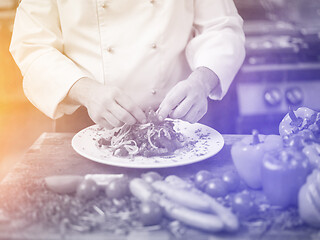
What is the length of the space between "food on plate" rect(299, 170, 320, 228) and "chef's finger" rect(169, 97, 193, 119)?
50 centimetres

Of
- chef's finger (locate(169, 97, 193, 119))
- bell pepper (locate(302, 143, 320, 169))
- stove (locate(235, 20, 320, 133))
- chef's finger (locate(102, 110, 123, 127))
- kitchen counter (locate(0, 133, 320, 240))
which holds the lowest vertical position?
stove (locate(235, 20, 320, 133))

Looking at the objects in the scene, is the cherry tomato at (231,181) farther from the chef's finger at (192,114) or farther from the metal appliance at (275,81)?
the metal appliance at (275,81)

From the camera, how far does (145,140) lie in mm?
1262

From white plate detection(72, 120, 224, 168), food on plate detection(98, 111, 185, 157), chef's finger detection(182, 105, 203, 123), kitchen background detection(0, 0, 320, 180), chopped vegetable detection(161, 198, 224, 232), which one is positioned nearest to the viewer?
chopped vegetable detection(161, 198, 224, 232)

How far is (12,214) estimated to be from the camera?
900mm

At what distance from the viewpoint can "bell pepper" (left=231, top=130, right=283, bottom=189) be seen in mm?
987

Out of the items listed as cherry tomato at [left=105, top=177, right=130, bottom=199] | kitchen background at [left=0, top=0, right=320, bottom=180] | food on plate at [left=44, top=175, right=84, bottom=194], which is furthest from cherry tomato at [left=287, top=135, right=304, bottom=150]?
kitchen background at [left=0, top=0, right=320, bottom=180]

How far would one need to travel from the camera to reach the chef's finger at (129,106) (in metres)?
1.20

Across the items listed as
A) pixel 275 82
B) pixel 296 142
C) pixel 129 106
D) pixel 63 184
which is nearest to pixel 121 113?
pixel 129 106

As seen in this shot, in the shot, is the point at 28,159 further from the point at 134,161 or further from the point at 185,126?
the point at 185,126

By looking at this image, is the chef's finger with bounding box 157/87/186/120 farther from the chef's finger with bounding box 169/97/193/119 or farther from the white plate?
the white plate

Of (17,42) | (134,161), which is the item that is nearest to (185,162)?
(134,161)

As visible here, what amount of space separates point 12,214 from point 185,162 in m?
0.48

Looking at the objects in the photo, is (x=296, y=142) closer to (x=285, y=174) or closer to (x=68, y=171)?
(x=285, y=174)
